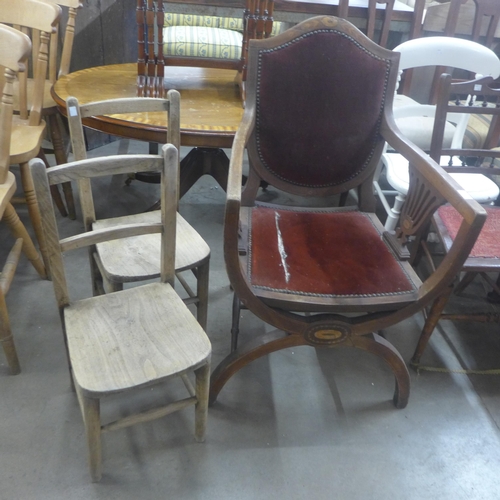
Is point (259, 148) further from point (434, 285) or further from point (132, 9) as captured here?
point (132, 9)

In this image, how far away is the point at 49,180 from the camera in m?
0.89

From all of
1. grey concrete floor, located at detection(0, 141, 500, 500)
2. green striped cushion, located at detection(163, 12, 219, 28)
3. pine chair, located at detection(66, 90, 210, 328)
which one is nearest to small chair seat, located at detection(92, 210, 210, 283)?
pine chair, located at detection(66, 90, 210, 328)

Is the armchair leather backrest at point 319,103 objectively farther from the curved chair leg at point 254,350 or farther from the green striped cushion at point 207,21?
the green striped cushion at point 207,21

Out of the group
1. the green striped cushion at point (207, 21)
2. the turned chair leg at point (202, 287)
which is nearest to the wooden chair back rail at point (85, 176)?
the turned chair leg at point (202, 287)

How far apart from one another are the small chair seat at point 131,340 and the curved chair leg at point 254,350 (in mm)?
244

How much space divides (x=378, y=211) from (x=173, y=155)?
5.64 feet

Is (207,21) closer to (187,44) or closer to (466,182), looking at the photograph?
(187,44)

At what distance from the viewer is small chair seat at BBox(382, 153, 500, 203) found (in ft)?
5.36

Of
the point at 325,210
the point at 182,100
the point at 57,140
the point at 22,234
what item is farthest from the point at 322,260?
the point at 57,140

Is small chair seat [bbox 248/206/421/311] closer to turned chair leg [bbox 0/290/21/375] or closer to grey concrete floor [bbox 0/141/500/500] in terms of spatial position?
grey concrete floor [bbox 0/141/500/500]

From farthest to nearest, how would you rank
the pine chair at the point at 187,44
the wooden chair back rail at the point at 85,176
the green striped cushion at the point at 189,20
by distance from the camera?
the green striped cushion at the point at 189,20, the pine chair at the point at 187,44, the wooden chair back rail at the point at 85,176

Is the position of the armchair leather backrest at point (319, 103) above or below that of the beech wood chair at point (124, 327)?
above

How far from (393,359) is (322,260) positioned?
379 millimetres

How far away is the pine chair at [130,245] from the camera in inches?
46.9
